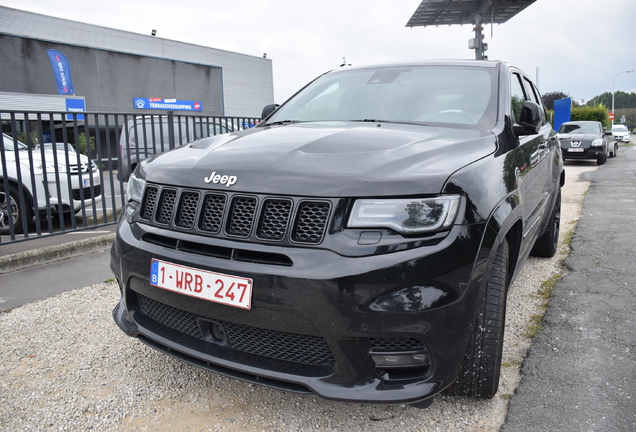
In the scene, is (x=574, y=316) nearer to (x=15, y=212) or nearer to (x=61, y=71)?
(x=15, y=212)

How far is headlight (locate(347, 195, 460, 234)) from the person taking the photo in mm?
1740

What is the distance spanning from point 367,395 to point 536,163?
6.90 feet

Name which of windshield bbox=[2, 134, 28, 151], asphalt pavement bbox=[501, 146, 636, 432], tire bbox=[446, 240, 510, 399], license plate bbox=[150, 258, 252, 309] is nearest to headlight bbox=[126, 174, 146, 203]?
license plate bbox=[150, 258, 252, 309]

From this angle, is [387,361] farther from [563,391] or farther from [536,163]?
[536,163]

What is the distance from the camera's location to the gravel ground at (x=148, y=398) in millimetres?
2076

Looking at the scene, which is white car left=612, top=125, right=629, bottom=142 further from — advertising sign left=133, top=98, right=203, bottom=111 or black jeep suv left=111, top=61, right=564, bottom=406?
black jeep suv left=111, top=61, right=564, bottom=406

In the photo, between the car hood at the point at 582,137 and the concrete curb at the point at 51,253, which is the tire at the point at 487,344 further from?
the car hood at the point at 582,137

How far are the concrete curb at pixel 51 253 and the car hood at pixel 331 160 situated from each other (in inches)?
90.8

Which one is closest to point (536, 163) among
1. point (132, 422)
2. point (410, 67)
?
point (410, 67)

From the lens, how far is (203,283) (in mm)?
1879

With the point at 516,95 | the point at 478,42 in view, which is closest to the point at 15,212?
the point at 516,95

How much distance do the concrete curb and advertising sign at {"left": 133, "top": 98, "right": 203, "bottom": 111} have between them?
86.0ft

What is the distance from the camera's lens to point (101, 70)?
27672mm

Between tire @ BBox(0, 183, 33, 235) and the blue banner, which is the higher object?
the blue banner
